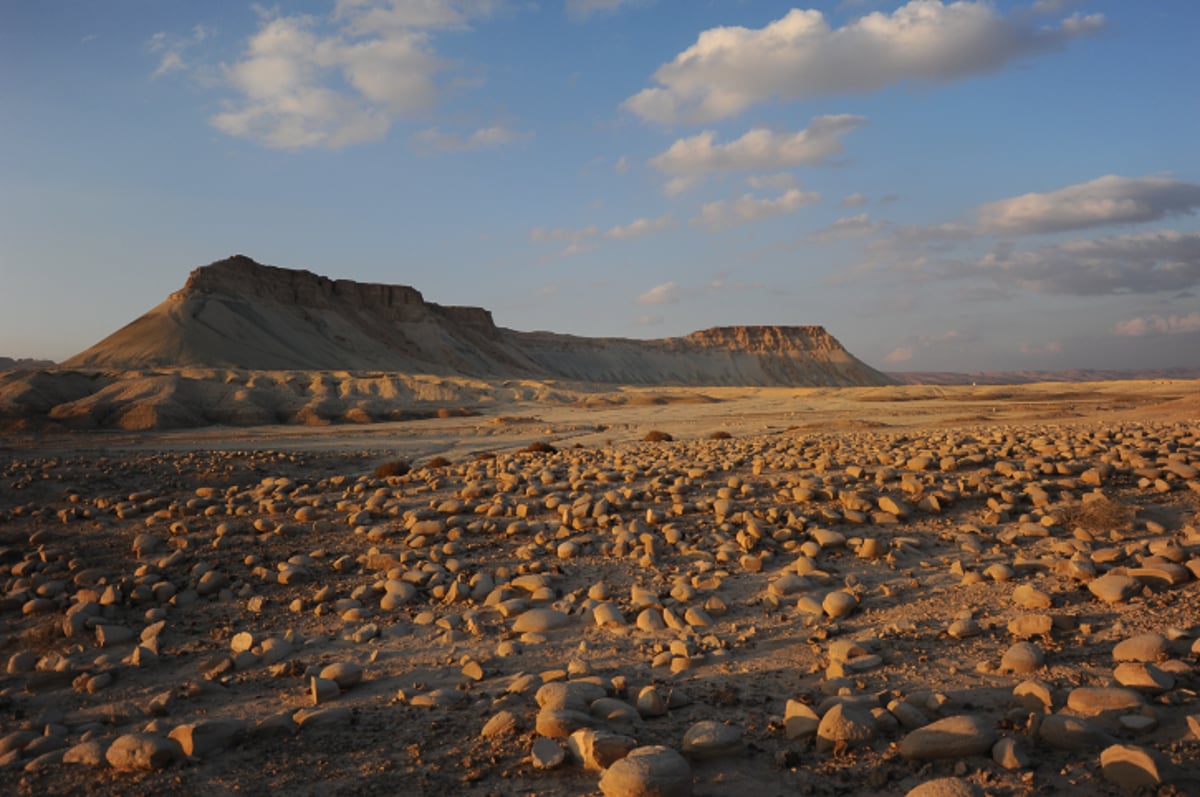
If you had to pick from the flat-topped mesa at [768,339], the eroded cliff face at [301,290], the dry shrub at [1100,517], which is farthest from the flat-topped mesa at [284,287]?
the dry shrub at [1100,517]

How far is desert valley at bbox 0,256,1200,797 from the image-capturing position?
3111 mm

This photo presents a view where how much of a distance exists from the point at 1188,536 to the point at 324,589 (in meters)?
7.32

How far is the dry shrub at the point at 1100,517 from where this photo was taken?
21.1ft

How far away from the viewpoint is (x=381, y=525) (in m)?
8.03

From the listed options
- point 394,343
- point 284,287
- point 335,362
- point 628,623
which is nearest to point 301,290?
point 284,287

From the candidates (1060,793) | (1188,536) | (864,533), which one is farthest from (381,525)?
(1188,536)

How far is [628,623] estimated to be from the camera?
198 inches

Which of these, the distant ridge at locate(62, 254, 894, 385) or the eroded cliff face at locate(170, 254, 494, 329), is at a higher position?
the eroded cliff face at locate(170, 254, 494, 329)

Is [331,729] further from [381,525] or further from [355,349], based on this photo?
[355,349]

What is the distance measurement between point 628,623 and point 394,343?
81.3 meters

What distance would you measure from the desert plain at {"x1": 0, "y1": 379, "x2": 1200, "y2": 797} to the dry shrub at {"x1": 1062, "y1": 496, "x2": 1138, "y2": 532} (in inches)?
1.5

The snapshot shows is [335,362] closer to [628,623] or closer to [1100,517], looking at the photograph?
[628,623]

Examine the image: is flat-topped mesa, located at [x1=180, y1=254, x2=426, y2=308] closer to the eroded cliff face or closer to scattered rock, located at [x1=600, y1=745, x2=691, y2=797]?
the eroded cliff face

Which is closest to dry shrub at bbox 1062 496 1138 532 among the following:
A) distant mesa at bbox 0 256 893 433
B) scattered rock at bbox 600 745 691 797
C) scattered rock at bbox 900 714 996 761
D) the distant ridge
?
scattered rock at bbox 900 714 996 761
